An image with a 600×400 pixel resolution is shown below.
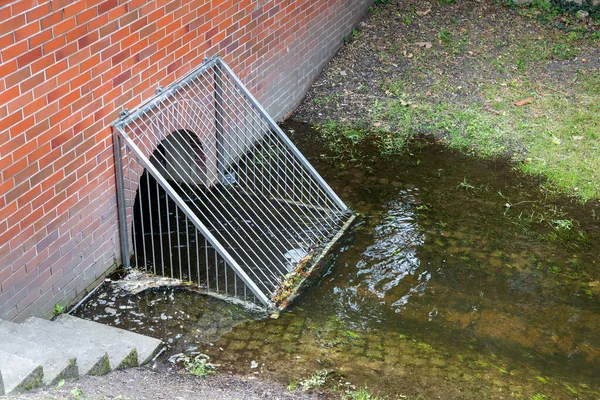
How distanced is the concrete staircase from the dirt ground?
85mm

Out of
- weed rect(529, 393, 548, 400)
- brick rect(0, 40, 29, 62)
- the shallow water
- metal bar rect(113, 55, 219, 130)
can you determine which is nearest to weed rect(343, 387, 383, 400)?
→ the shallow water

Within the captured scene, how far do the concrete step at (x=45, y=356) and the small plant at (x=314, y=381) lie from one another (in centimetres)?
135

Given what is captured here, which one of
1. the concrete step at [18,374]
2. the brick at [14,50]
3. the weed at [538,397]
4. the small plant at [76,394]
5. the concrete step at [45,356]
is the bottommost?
the weed at [538,397]

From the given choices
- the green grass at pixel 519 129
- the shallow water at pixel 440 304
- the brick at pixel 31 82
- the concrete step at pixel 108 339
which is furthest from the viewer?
the green grass at pixel 519 129

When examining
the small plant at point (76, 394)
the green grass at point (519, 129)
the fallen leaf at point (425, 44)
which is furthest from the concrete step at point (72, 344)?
the fallen leaf at point (425, 44)

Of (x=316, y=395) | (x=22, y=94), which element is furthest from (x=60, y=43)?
(x=316, y=395)

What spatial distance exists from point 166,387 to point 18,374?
932 millimetres

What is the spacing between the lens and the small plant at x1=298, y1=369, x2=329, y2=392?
4.73 meters

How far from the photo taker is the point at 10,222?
4.81 meters

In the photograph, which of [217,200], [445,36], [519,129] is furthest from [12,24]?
[445,36]

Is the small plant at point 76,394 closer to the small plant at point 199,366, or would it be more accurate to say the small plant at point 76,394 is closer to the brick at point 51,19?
the small plant at point 199,366

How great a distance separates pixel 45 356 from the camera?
14.2 feet

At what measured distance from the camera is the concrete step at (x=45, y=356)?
4172 mm

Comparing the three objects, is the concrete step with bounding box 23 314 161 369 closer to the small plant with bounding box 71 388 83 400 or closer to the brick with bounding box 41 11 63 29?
the small plant with bounding box 71 388 83 400
